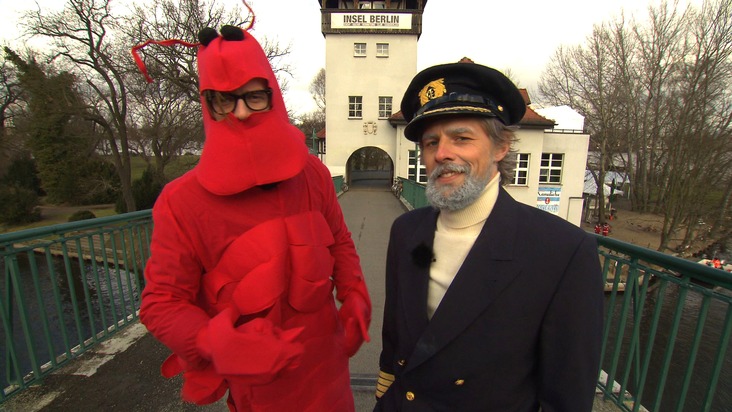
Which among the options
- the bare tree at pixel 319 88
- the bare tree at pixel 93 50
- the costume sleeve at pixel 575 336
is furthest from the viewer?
the bare tree at pixel 319 88

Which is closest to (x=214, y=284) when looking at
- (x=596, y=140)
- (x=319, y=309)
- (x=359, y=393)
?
(x=319, y=309)

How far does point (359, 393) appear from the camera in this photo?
253 cm

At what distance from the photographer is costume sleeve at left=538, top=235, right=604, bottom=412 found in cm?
105

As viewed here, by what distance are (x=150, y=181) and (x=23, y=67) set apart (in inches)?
323

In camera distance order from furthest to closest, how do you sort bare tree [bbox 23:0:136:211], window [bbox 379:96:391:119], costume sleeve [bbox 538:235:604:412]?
window [bbox 379:96:391:119]
bare tree [bbox 23:0:136:211]
costume sleeve [bbox 538:235:604:412]

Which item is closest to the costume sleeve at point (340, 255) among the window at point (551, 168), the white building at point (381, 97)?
the white building at point (381, 97)

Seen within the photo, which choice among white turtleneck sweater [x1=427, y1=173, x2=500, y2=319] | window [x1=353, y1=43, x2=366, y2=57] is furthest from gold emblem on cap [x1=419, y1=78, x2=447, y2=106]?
window [x1=353, y1=43, x2=366, y2=57]

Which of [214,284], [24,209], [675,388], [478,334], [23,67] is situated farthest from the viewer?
[24,209]

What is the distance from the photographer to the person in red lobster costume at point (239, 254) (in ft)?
3.76

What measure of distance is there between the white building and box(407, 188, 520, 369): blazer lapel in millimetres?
19582

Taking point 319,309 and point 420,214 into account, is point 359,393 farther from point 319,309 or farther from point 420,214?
point 420,214

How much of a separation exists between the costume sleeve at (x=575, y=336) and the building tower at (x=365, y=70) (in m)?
20.6

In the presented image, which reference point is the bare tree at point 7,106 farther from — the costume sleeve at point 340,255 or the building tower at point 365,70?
the costume sleeve at point 340,255

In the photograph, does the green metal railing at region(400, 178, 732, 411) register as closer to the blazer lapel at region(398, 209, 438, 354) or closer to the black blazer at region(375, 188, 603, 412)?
the black blazer at region(375, 188, 603, 412)
